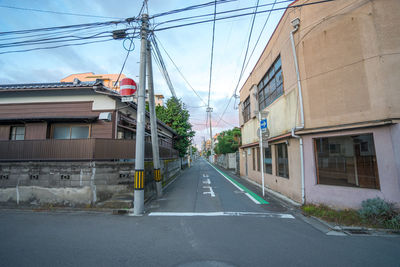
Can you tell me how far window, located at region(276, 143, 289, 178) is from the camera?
839cm

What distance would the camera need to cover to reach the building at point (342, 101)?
199 inches

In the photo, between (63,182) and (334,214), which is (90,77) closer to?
(63,182)

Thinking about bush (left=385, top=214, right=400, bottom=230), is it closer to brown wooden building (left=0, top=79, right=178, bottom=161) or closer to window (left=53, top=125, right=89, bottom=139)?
brown wooden building (left=0, top=79, right=178, bottom=161)

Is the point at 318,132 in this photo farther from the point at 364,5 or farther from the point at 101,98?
the point at 101,98

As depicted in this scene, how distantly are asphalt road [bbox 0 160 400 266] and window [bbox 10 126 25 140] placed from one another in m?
5.43

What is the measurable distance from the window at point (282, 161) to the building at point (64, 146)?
22.4 ft

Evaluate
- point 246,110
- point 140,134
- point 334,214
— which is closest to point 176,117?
point 246,110

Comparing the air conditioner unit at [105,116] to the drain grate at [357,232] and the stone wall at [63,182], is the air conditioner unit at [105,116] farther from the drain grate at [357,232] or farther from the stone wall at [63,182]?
the drain grate at [357,232]

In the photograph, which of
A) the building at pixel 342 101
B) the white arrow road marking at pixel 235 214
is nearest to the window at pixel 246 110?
the building at pixel 342 101

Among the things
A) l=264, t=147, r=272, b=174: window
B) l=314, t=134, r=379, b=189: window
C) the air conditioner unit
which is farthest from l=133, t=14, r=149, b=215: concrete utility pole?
l=264, t=147, r=272, b=174: window

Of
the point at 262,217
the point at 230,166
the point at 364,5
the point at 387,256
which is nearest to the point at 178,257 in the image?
the point at 262,217

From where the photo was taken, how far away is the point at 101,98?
9531mm

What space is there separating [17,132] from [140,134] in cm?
860

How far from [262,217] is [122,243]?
4.20 m
